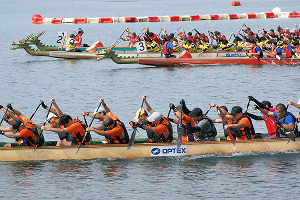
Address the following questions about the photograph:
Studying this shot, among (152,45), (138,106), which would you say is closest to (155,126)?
(138,106)

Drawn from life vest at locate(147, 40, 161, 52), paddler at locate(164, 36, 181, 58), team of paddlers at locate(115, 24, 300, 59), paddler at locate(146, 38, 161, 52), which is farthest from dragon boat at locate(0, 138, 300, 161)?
life vest at locate(147, 40, 161, 52)

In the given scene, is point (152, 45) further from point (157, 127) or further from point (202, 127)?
point (157, 127)

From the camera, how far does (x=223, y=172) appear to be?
51.5 feet

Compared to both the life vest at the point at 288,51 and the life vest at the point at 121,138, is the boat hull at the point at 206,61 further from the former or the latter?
the life vest at the point at 121,138

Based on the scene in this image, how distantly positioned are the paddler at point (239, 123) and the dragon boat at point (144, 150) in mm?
287

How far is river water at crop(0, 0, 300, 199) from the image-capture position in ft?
47.2

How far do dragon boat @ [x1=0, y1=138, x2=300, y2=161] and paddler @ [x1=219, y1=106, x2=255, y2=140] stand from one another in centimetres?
29

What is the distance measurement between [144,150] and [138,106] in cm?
993

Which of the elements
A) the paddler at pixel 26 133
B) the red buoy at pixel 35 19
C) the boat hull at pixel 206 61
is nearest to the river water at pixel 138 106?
the boat hull at pixel 206 61

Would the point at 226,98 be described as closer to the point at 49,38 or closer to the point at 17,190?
the point at 17,190

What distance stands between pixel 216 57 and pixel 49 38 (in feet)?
93.7

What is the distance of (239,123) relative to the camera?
16.4m

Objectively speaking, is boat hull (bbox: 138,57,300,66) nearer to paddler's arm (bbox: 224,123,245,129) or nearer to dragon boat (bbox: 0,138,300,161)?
dragon boat (bbox: 0,138,300,161)

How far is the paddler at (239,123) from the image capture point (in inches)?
640
